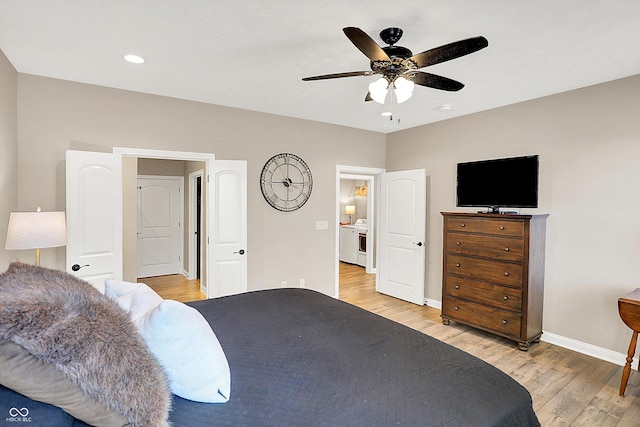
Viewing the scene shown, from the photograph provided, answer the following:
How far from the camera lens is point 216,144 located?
387cm

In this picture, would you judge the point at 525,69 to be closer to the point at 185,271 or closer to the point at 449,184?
the point at 449,184

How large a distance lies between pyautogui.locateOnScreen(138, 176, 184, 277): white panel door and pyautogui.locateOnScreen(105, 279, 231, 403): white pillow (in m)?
5.65

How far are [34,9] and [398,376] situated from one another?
2841 mm

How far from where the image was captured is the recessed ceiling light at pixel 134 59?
2574 mm

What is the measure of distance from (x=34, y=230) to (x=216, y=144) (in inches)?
76.6

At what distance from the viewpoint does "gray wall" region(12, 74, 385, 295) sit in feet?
9.80

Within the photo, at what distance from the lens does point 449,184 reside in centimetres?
446

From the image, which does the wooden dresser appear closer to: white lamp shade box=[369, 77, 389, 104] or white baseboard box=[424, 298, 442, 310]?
white baseboard box=[424, 298, 442, 310]

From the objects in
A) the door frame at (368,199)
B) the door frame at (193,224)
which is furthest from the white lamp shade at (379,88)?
the door frame at (193,224)

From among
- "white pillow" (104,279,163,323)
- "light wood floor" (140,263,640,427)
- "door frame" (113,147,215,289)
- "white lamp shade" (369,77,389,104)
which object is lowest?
"light wood floor" (140,263,640,427)

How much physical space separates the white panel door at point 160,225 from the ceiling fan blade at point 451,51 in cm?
563

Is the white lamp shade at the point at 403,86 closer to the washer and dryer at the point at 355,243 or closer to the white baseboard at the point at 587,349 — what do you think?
the white baseboard at the point at 587,349

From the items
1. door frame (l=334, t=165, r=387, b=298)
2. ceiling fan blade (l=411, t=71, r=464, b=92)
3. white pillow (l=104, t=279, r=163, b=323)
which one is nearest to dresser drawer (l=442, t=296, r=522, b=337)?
door frame (l=334, t=165, r=387, b=298)

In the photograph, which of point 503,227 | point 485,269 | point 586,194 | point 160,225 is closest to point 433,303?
point 485,269
